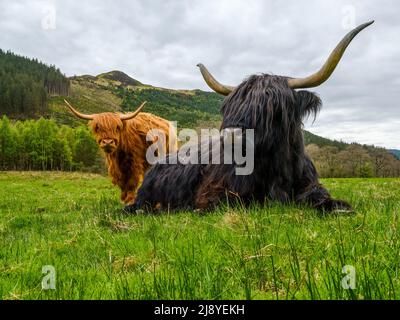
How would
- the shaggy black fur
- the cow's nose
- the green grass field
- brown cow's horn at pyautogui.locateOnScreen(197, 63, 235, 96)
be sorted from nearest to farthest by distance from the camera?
the green grass field
the shaggy black fur
brown cow's horn at pyautogui.locateOnScreen(197, 63, 235, 96)
the cow's nose

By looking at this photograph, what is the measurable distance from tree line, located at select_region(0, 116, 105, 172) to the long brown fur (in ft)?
189

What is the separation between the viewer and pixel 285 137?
17.8 feet

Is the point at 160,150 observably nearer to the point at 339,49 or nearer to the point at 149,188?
the point at 149,188

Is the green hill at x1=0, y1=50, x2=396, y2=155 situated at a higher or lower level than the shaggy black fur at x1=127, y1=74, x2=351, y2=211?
higher

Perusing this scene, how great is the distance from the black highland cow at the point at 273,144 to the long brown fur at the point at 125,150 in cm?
366

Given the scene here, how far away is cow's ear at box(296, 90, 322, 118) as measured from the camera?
5.72 meters

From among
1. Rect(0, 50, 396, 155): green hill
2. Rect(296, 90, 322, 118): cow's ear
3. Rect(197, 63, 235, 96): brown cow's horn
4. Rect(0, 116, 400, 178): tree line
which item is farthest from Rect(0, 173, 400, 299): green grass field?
Rect(0, 50, 396, 155): green hill

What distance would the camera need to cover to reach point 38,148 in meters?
68.2

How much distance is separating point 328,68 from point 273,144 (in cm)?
133

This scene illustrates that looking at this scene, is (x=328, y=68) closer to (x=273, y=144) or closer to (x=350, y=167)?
(x=273, y=144)

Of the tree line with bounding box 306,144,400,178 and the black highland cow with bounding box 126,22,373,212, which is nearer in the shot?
the black highland cow with bounding box 126,22,373,212

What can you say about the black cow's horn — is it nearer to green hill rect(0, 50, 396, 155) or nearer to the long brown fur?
the long brown fur

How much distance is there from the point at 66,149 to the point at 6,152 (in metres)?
9.44
